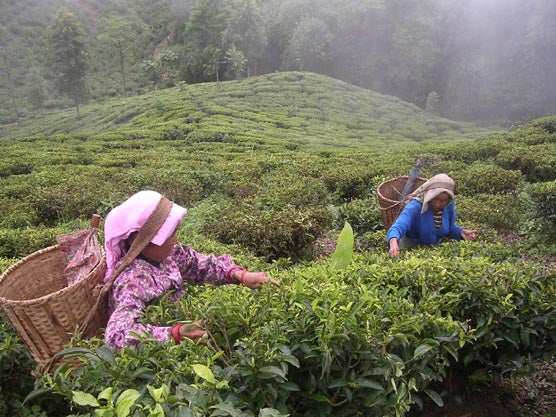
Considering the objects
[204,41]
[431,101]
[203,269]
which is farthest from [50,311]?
[431,101]

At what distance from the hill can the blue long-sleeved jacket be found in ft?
45.3

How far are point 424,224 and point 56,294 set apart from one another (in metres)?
2.88

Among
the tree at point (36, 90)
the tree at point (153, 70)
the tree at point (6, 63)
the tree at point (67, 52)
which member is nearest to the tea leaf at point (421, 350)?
the tree at point (67, 52)

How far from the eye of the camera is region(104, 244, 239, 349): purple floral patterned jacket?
5.89ft

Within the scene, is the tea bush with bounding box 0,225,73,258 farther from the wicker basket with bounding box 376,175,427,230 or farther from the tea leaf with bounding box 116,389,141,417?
the tea leaf with bounding box 116,389,141,417

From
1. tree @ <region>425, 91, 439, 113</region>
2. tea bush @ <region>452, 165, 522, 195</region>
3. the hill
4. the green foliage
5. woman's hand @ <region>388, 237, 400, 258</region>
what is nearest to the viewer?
woman's hand @ <region>388, 237, 400, 258</region>

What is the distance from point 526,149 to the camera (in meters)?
8.21

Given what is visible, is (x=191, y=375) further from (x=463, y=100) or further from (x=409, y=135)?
A: (x=463, y=100)

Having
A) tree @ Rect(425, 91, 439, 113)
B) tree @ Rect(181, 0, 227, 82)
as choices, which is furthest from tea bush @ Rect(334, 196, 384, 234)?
tree @ Rect(425, 91, 439, 113)

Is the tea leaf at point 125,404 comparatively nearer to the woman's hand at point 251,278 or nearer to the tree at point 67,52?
the woman's hand at point 251,278

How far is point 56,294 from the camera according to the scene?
1848 millimetres

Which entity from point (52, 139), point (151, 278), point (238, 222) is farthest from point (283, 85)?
point (151, 278)

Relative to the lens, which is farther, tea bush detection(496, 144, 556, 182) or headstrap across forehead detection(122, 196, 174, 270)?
tea bush detection(496, 144, 556, 182)

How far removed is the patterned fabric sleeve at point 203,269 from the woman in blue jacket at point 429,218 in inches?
56.7
